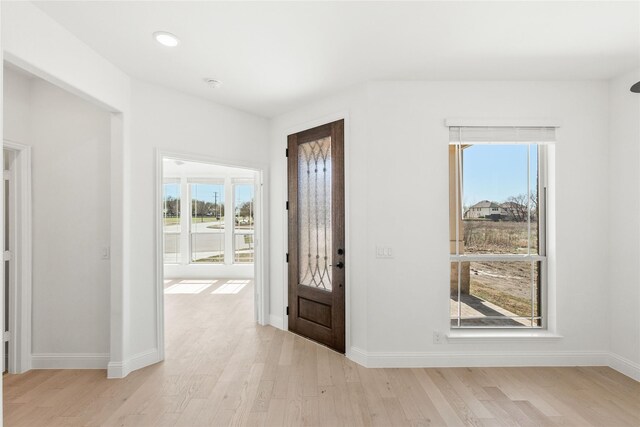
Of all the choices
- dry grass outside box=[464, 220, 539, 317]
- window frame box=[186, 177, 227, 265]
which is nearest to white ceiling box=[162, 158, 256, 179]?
window frame box=[186, 177, 227, 265]

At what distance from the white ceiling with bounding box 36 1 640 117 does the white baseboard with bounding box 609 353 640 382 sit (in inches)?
101

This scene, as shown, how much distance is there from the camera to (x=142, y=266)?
114 inches

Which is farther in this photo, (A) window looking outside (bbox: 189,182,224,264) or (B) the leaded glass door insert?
(A) window looking outside (bbox: 189,182,224,264)

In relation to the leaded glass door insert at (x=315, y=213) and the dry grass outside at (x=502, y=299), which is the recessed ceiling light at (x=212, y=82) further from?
the dry grass outside at (x=502, y=299)

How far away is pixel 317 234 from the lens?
3432mm

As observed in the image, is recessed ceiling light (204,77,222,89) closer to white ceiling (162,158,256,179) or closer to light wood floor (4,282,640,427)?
light wood floor (4,282,640,427)

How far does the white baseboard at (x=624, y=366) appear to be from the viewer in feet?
8.70

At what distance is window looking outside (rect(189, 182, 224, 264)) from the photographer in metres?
6.85

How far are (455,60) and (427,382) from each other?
8.81 ft

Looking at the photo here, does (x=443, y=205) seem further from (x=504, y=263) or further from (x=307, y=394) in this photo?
(x=307, y=394)

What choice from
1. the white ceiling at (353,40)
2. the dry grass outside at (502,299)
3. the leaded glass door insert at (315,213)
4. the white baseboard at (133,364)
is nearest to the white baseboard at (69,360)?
the white baseboard at (133,364)

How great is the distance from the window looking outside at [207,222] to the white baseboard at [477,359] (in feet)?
16.0

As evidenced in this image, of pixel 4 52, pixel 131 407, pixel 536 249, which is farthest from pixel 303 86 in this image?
pixel 131 407

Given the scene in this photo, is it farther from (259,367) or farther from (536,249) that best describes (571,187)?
(259,367)
